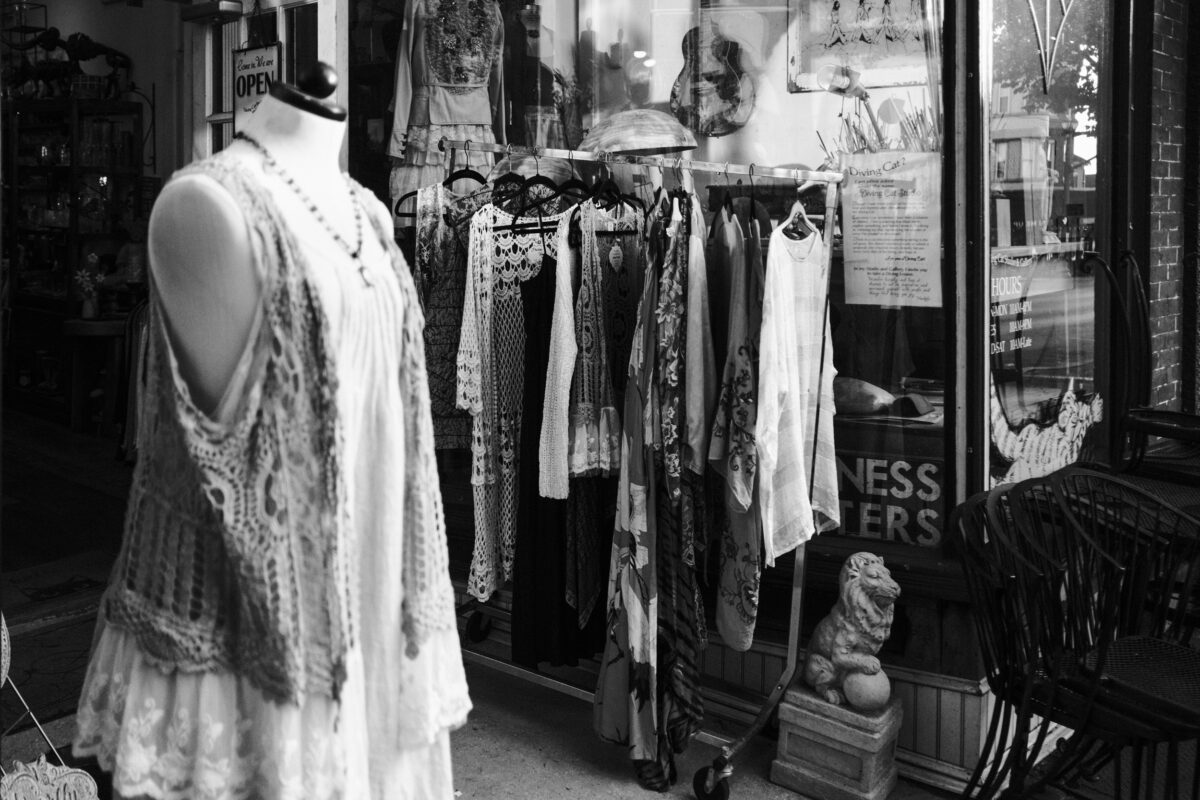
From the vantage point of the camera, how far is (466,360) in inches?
133

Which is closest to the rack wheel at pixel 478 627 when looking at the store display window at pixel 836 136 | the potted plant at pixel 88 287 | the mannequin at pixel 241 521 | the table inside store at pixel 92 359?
the store display window at pixel 836 136

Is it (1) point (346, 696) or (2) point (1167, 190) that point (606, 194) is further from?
(2) point (1167, 190)

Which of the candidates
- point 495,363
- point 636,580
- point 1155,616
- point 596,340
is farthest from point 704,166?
point 1155,616

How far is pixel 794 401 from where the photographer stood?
307 cm

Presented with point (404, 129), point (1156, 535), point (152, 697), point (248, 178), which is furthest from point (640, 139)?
point (152, 697)

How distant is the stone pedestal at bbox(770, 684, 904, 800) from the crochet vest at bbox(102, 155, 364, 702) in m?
2.05

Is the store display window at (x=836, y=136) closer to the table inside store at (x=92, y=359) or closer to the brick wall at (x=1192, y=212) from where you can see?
the table inside store at (x=92, y=359)

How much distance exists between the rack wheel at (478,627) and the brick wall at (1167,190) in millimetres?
2979

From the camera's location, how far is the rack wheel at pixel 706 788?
3142 millimetres

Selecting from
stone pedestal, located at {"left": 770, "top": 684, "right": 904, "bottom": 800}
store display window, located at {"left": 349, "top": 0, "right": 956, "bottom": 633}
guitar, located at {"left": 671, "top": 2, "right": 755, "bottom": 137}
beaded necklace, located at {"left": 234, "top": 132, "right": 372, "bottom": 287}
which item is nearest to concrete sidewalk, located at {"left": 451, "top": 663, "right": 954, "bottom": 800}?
stone pedestal, located at {"left": 770, "top": 684, "right": 904, "bottom": 800}

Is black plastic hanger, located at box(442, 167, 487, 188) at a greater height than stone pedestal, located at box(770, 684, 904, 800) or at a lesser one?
greater

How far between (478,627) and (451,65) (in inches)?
78.5

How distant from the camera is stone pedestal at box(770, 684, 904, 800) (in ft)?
10.4

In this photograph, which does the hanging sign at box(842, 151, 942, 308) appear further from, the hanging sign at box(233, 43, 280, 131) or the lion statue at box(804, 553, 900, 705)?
the hanging sign at box(233, 43, 280, 131)
